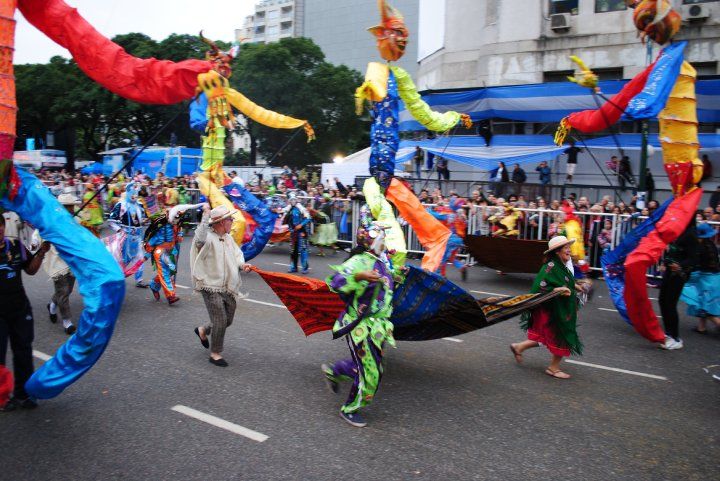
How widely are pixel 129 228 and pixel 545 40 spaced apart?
61.8 feet

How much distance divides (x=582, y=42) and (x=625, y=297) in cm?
1766

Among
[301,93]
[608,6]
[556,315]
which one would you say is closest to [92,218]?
[556,315]

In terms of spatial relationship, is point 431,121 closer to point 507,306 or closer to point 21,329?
point 507,306

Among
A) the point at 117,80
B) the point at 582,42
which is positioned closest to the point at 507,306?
the point at 117,80

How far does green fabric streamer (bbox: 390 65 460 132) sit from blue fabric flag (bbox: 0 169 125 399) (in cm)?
485

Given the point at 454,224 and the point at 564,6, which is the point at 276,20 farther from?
the point at 454,224

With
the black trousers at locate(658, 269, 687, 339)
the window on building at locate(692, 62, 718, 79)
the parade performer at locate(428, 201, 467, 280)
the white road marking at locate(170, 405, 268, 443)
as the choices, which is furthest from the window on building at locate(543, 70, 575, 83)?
the white road marking at locate(170, 405, 268, 443)

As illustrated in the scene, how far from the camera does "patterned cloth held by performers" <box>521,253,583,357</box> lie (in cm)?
573

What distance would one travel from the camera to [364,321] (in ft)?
15.0

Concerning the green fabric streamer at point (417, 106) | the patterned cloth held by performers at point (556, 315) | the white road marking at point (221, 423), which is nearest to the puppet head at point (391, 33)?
the green fabric streamer at point (417, 106)

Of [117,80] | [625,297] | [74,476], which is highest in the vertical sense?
[117,80]

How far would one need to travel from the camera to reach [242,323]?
7.62 meters

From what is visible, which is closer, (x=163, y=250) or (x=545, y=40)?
(x=163, y=250)

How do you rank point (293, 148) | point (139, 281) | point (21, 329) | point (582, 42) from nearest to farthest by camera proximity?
point (21, 329)
point (139, 281)
point (582, 42)
point (293, 148)
